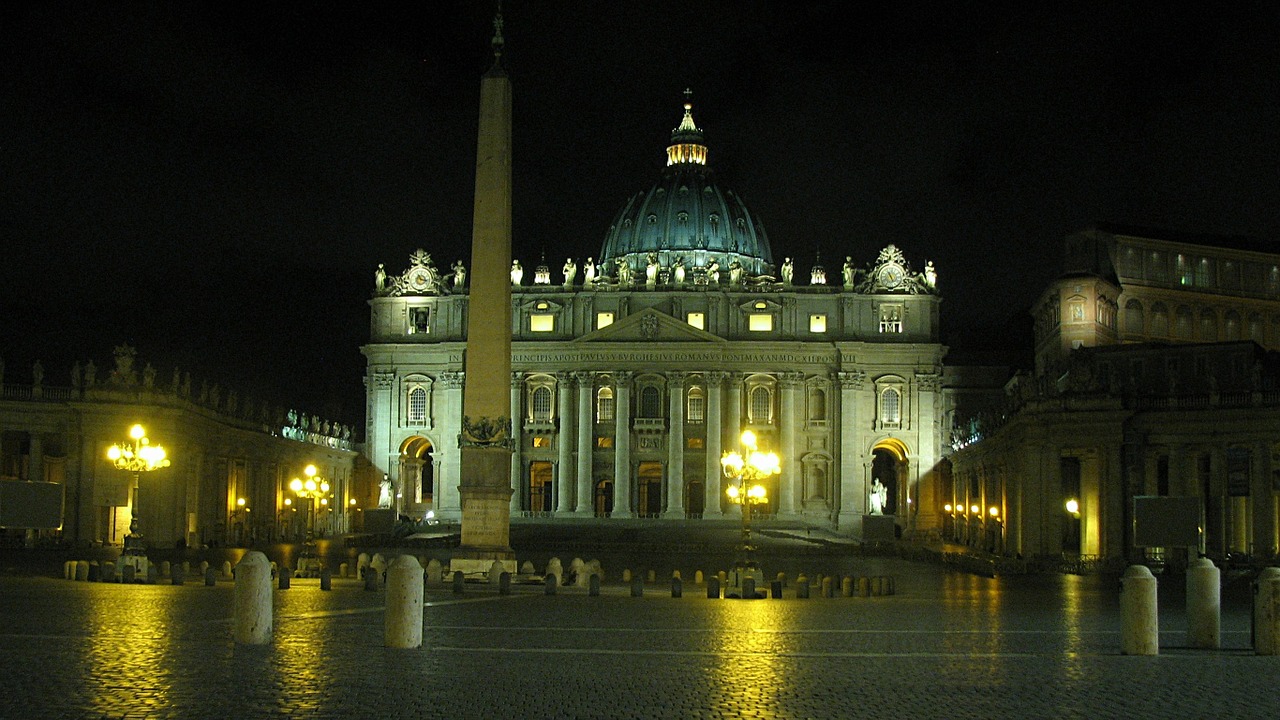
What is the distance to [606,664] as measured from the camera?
1955 centimetres

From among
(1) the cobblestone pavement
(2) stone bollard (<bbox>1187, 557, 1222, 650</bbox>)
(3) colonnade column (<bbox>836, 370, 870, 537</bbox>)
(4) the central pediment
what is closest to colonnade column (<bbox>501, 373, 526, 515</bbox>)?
(4) the central pediment

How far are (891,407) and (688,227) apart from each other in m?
32.7

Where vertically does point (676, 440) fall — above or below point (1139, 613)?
above

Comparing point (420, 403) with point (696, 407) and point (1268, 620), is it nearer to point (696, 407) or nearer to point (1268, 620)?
point (696, 407)

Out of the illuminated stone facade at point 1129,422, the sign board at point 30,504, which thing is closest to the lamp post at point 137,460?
the sign board at point 30,504

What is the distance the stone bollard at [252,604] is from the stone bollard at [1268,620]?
42.5ft

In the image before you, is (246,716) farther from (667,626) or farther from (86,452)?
(86,452)

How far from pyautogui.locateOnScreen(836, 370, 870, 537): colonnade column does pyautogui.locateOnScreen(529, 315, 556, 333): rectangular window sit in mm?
19579

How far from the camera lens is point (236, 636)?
20438mm

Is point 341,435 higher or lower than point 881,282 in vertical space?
lower

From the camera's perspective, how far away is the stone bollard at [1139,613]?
20.3 m

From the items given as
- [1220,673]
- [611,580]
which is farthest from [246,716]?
[611,580]

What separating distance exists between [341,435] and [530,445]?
42.1 ft

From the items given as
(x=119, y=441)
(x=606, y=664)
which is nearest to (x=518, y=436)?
(x=119, y=441)
